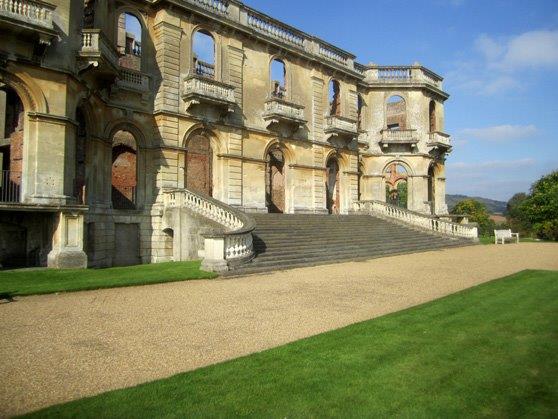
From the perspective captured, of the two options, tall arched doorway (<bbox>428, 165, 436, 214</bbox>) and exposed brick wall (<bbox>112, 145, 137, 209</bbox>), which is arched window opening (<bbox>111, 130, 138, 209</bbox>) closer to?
exposed brick wall (<bbox>112, 145, 137, 209</bbox>)

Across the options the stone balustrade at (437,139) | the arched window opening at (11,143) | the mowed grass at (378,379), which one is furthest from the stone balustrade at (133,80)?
the stone balustrade at (437,139)

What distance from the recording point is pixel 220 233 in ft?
38.3

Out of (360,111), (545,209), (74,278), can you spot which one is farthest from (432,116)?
(74,278)

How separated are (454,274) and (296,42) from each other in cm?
1767

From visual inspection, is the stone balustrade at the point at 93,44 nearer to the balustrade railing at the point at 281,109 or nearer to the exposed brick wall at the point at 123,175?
the balustrade railing at the point at 281,109

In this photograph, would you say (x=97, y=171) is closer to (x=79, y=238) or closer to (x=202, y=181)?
(x=79, y=238)

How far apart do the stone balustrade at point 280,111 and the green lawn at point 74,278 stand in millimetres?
11492

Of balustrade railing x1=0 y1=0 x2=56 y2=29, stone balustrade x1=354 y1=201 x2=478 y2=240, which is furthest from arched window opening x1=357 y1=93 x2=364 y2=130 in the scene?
balustrade railing x1=0 y1=0 x2=56 y2=29

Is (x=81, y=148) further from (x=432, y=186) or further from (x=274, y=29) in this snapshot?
(x=432, y=186)

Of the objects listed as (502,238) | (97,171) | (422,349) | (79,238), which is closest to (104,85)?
(97,171)

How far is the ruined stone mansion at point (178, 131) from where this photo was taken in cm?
1259

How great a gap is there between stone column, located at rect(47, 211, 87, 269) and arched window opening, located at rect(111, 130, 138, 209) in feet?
37.4

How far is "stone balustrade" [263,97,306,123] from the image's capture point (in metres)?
21.6

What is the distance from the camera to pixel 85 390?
3.97 m
